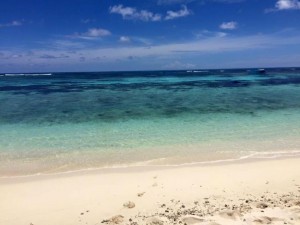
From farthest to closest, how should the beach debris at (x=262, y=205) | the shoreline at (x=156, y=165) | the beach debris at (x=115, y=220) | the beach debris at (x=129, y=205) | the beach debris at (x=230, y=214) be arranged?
the shoreline at (x=156, y=165)
the beach debris at (x=129, y=205)
the beach debris at (x=262, y=205)
the beach debris at (x=115, y=220)
the beach debris at (x=230, y=214)

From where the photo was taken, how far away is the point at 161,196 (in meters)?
7.89

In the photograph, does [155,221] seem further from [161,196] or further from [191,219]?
[161,196]

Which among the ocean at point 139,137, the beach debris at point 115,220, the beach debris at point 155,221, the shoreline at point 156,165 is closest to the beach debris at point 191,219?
the beach debris at point 155,221

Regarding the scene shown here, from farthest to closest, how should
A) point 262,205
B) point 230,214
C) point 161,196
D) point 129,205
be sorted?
point 161,196 < point 129,205 < point 262,205 < point 230,214

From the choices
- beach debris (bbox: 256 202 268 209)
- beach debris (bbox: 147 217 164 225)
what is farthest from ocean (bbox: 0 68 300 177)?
beach debris (bbox: 147 217 164 225)

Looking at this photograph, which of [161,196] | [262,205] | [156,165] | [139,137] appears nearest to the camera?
[262,205]

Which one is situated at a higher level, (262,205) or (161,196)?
(262,205)

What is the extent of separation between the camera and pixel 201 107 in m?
23.9

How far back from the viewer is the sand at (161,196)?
665 centimetres

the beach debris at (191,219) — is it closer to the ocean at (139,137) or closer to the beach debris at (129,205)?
Result: the beach debris at (129,205)

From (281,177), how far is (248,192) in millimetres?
1614

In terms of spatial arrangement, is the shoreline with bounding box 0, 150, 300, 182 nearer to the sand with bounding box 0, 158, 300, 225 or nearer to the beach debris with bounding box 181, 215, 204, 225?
the sand with bounding box 0, 158, 300, 225


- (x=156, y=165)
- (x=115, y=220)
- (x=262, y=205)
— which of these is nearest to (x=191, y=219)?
(x=115, y=220)

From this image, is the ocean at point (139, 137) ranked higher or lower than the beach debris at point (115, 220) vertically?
higher
